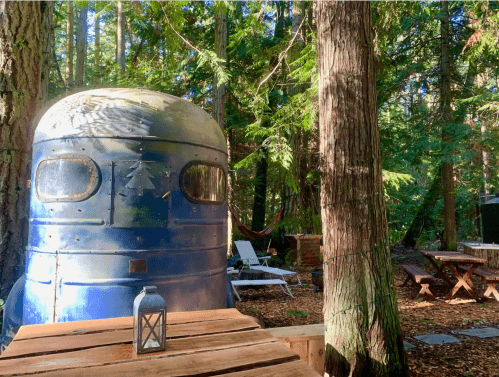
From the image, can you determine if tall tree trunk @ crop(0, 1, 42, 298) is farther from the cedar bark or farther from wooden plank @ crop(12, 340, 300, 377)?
the cedar bark

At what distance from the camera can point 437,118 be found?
480 inches

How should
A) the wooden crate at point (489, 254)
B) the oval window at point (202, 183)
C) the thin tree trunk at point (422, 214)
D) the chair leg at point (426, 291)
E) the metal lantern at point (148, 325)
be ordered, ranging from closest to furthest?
the metal lantern at point (148, 325)
the oval window at point (202, 183)
the chair leg at point (426, 291)
the wooden crate at point (489, 254)
the thin tree trunk at point (422, 214)

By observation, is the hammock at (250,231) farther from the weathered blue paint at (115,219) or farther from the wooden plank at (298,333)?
the wooden plank at (298,333)

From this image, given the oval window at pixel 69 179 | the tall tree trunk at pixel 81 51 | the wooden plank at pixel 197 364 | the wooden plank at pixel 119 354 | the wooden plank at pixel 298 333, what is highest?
the tall tree trunk at pixel 81 51

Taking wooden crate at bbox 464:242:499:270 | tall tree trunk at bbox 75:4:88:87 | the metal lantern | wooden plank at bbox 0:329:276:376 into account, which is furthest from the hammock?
the metal lantern

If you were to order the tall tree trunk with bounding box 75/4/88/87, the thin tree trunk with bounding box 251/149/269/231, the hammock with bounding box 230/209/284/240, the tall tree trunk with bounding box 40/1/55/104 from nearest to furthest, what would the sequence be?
the tall tree trunk with bounding box 40/1/55/104, the hammock with bounding box 230/209/284/240, the tall tree trunk with bounding box 75/4/88/87, the thin tree trunk with bounding box 251/149/269/231

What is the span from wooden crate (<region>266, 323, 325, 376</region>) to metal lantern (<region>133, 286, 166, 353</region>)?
1843mm

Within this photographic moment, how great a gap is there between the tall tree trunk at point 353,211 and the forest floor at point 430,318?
913mm

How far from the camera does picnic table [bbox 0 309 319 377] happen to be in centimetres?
166

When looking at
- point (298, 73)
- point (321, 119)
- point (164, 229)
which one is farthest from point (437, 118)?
point (164, 229)

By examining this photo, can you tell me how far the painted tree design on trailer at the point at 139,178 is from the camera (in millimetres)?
4203

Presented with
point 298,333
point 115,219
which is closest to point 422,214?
point 298,333

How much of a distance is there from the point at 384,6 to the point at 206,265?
528 cm

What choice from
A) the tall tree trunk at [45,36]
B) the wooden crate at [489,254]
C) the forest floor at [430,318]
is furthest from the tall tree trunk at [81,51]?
the wooden crate at [489,254]
